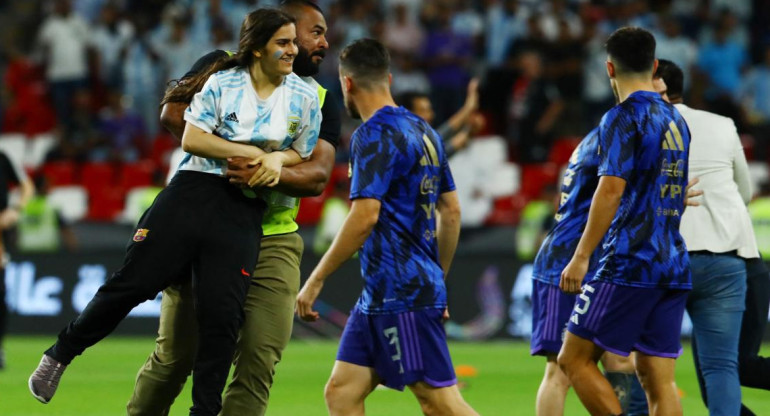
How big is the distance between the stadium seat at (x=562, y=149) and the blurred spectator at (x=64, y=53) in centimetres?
755

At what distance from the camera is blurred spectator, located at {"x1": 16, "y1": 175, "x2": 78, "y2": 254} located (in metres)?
15.8

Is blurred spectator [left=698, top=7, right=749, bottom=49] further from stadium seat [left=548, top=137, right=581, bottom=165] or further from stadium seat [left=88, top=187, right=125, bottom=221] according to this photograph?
stadium seat [left=88, top=187, right=125, bottom=221]

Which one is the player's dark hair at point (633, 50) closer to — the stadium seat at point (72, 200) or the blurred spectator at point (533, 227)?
the blurred spectator at point (533, 227)

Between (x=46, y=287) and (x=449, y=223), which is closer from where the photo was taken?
(x=449, y=223)

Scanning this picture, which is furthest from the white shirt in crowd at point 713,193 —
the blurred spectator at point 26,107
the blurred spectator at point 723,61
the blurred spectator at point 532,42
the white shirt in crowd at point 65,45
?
the blurred spectator at point 26,107

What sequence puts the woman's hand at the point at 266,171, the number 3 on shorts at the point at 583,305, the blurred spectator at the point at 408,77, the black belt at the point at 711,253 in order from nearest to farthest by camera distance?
the woman's hand at the point at 266,171, the number 3 on shorts at the point at 583,305, the black belt at the point at 711,253, the blurred spectator at the point at 408,77

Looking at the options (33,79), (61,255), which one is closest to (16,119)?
(33,79)

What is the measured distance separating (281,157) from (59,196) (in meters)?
13.0

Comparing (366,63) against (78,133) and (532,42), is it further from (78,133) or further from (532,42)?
(78,133)

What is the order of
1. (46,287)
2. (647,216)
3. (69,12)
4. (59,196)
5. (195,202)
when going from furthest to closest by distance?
(69,12) → (59,196) → (46,287) → (647,216) → (195,202)

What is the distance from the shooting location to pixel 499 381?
37.9 feet

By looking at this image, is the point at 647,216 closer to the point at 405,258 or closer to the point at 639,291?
the point at 639,291

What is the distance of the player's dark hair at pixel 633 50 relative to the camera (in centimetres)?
641

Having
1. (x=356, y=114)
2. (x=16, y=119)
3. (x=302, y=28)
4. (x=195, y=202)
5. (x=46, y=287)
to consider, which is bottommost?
(x=46, y=287)
